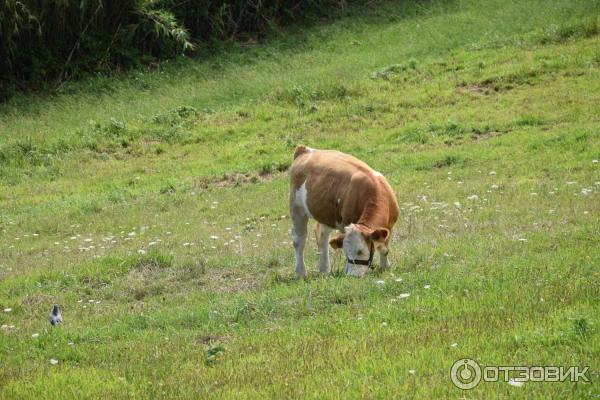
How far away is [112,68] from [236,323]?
2446cm

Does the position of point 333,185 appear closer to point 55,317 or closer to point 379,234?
point 379,234

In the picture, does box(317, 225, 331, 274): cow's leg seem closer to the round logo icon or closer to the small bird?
the small bird

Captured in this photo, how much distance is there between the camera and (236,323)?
9.31m

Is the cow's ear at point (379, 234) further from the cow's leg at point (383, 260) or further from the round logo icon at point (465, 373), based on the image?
the round logo icon at point (465, 373)

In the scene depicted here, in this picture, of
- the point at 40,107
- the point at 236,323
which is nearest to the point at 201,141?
the point at 40,107

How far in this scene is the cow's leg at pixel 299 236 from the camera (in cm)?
1226

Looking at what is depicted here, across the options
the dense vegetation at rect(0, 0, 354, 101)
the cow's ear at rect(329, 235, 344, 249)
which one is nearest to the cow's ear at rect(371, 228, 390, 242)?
the cow's ear at rect(329, 235, 344, 249)

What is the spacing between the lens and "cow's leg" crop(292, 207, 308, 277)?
12.3m

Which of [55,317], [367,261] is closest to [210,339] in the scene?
[55,317]

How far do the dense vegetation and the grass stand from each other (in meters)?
1.24

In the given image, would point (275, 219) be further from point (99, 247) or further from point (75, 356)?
point (75, 356)

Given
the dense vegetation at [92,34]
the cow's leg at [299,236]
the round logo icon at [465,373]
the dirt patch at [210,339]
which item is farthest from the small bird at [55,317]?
the dense vegetation at [92,34]

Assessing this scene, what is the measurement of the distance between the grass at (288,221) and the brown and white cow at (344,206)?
0.47 m

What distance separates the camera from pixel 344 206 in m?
11.6
